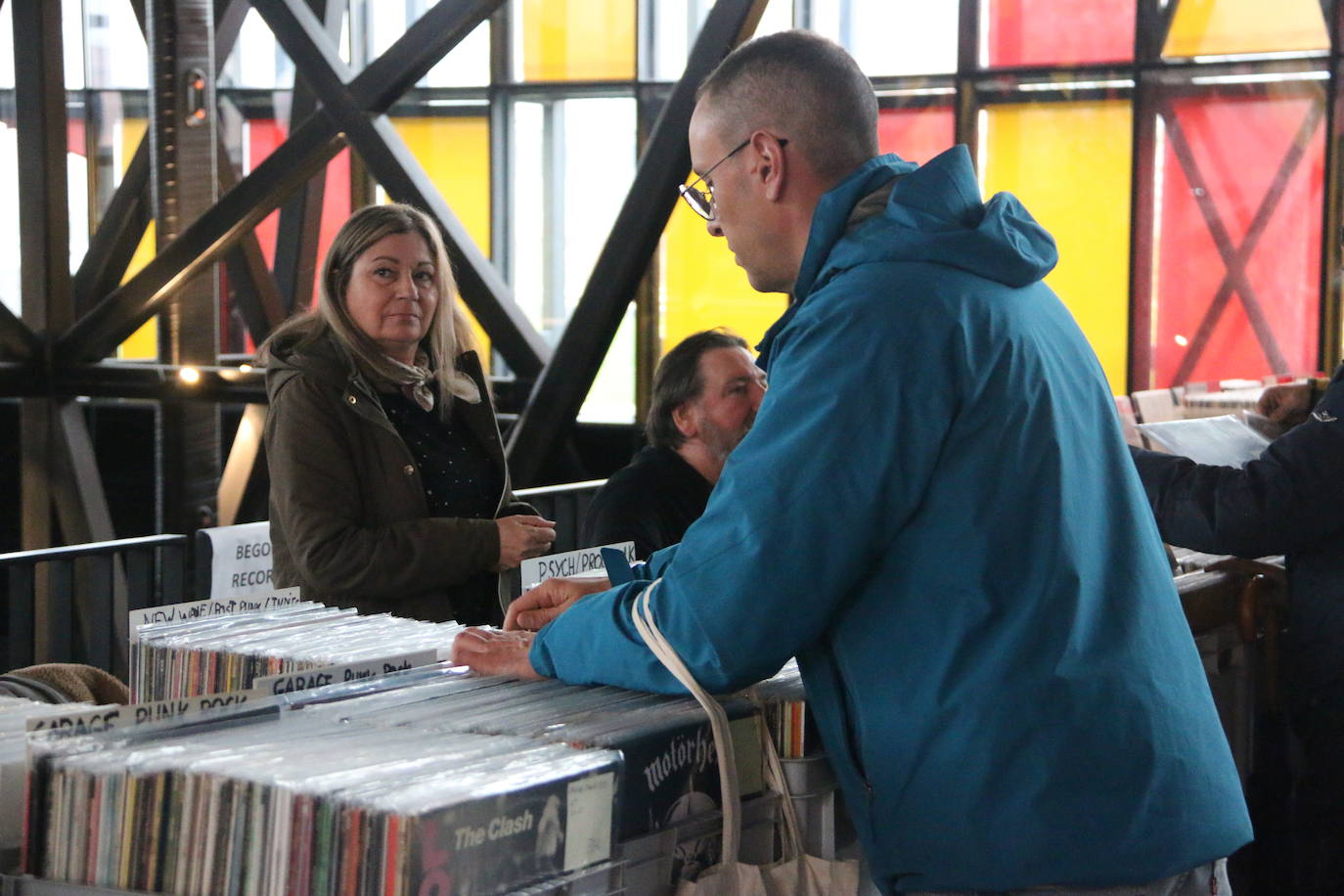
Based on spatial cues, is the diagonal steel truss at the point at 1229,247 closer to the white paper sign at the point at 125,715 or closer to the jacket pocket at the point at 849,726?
the jacket pocket at the point at 849,726

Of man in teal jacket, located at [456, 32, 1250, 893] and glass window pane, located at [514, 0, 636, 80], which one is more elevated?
glass window pane, located at [514, 0, 636, 80]

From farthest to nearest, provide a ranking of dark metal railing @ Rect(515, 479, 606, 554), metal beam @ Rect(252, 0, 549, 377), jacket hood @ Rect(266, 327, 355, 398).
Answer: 1. metal beam @ Rect(252, 0, 549, 377)
2. dark metal railing @ Rect(515, 479, 606, 554)
3. jacket hood @ Rect(266, 327, 355, 398)

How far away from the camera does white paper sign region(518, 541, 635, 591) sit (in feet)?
11.2

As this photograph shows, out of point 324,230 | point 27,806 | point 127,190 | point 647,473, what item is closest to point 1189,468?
point 647,473

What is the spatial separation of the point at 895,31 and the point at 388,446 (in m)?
8.48

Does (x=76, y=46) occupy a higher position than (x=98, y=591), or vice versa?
(x=76, y=46)

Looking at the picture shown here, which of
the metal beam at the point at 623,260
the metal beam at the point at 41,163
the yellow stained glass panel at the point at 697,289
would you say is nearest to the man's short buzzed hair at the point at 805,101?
the metal beam at the point at 623,260

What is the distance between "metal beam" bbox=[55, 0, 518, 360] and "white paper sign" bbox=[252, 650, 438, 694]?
468cm

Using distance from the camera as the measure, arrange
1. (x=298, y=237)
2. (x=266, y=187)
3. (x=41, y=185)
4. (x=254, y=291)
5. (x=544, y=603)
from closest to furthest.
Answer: (x=544, y=603) → (x=266, y=187) → (x=41, y=185) → (x=254, y=291) → (x=298, y=237)

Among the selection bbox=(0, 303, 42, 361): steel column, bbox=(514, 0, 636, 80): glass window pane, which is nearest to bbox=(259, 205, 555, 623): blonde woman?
bbox=(0, 303, 42, 361): steel column

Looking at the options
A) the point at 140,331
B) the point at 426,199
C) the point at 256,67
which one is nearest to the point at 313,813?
the point at 426,199

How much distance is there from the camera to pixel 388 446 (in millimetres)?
3588

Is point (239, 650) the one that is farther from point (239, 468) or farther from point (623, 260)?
point (239, 468)

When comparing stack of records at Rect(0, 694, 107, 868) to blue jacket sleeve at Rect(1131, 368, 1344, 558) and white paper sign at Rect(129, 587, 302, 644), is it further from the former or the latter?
blue jacket sleeve at Rect(1131, 368, 1344, 558)
